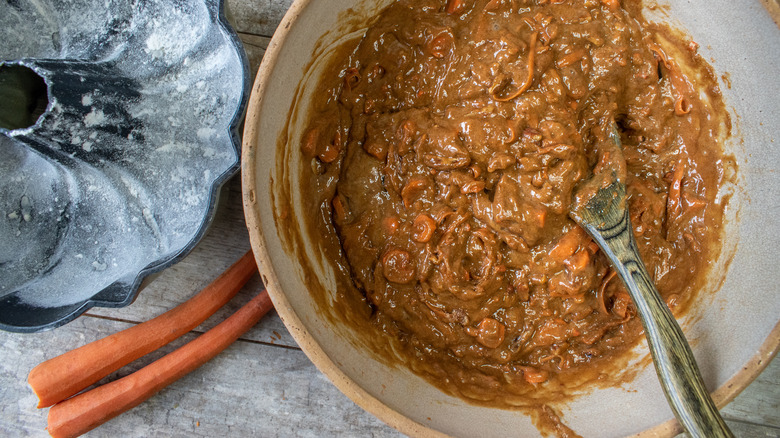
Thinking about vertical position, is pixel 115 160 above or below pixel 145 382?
above

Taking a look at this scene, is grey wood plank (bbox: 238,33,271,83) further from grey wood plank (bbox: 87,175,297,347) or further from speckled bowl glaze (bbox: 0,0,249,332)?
grey wood plank (bbox: 87,175,297,347)

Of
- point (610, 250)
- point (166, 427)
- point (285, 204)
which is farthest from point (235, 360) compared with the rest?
point (610, 250)

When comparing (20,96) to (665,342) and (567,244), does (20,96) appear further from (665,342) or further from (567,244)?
(665,342)

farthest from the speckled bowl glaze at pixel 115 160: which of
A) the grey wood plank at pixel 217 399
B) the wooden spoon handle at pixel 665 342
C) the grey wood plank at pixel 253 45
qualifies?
the wooden spoon handle at pixel 665 342

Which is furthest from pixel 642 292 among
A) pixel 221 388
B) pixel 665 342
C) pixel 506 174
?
pixel 221 388

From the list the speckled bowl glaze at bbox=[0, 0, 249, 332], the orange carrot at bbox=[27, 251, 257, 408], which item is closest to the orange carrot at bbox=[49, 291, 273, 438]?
the orange carrot at bbox=[27, 251, 257, 408]

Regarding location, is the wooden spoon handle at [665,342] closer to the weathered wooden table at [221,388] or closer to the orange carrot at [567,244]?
the orange carrot at [567,244]

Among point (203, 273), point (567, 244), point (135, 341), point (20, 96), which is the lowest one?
point (135, 341)

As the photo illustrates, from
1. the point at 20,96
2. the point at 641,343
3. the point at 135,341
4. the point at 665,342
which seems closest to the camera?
the point at 665,342
